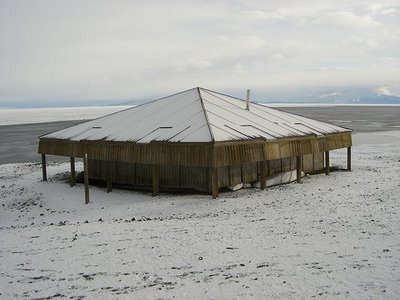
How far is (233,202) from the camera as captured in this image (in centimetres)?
1942

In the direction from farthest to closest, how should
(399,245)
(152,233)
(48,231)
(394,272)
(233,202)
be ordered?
(233,202) → (48,231) → (152,233) → (399,245) → (394,272)

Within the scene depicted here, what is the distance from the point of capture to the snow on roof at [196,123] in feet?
72.8

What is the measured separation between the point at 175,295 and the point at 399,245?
649cm

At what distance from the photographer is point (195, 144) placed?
20500mm

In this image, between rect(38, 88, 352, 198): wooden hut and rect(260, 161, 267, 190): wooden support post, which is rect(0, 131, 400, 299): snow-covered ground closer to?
rect(260, 161, 267, 190): wooden support post

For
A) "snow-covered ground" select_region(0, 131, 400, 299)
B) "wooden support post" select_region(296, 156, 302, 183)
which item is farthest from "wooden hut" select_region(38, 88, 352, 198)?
"snow-covered ground" select_region(0, 131, 400, 299)

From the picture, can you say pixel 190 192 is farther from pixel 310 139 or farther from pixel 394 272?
pixel 394 272

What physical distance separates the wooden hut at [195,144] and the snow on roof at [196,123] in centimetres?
6

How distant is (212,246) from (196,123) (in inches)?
462

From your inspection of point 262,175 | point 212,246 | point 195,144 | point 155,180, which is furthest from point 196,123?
point 212,246

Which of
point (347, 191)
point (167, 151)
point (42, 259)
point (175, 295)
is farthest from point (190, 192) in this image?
point (175, 295)

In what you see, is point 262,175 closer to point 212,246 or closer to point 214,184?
point 214,184

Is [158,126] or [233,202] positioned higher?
[158,126]

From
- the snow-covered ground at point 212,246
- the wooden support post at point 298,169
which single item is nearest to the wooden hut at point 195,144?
the wooden support post at point 298,169
